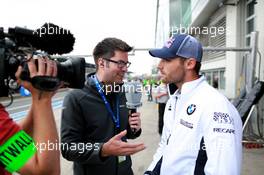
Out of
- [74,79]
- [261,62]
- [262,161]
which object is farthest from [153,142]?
[74,79]

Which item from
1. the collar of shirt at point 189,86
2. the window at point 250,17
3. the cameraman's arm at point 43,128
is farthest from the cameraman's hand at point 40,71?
the window at point 250,17

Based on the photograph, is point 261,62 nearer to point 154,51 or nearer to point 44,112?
point 154,51

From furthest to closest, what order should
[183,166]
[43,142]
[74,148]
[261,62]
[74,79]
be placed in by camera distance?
[261,62]
[74,148]
[183,166]
[74,79]
[43,142]

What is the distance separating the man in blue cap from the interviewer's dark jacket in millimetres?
333

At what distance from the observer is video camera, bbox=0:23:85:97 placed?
1.25 m

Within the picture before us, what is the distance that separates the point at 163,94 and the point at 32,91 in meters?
8.12

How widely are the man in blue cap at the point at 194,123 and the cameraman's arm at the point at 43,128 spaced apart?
34.3 inches

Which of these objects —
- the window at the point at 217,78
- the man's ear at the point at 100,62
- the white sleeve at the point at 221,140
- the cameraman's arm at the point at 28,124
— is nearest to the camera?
the cameraman's arm at the point at 28,124

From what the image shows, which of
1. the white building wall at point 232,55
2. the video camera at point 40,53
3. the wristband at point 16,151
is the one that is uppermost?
the white building wall at point 232,55

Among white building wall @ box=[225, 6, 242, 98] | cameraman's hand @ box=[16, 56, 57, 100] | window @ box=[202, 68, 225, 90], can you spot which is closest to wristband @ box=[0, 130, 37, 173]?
cameraman's hand @ box=[16, 56, 57, 100]

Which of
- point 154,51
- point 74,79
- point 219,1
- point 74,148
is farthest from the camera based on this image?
point 219,1

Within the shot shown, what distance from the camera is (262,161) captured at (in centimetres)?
620

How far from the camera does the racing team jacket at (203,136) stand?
5.90ft

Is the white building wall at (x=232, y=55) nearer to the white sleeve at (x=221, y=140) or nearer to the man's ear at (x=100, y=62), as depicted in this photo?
the man's ear at (x=100, y=62)
